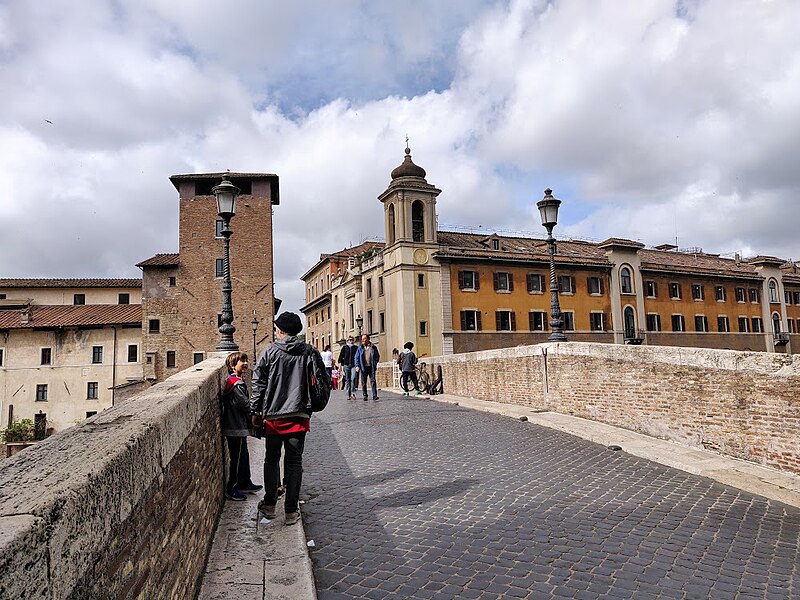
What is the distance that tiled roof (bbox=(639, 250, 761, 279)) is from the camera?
55572 mm

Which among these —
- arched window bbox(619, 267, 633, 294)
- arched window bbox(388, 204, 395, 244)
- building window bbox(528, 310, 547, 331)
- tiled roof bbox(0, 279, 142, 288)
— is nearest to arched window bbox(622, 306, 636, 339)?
arched window bbox(619, 267, 633, 294)

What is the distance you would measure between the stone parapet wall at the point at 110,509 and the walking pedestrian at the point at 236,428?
1.83 metres

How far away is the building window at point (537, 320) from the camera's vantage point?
4731cm

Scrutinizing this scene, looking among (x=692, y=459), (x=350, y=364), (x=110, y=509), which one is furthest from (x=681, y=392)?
(x=350, y=364)

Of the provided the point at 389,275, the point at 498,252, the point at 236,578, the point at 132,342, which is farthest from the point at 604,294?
the point at 236,578

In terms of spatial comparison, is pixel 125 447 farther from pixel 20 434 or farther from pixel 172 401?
pixel 20 434

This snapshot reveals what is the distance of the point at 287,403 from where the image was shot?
17.3ft

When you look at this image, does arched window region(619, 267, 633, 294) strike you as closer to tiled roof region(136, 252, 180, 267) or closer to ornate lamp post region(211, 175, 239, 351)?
tiled roof region(136, 252, 180, 267)

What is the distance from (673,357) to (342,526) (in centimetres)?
647

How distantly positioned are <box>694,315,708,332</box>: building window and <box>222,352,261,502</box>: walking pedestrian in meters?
57.1

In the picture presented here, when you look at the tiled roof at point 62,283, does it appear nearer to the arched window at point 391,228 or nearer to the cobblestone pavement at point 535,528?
the arched window at point 391,228

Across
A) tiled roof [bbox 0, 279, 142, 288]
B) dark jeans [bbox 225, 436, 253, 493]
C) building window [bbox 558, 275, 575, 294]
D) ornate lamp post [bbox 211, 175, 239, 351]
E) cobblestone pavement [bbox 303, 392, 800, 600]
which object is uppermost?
tiled roof [bbox 0, 279, 142, 288]

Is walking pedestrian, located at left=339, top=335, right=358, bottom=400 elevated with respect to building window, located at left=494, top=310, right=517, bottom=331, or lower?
lower

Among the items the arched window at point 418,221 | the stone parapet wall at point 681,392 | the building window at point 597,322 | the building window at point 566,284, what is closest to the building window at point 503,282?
the building window at point 566,284
